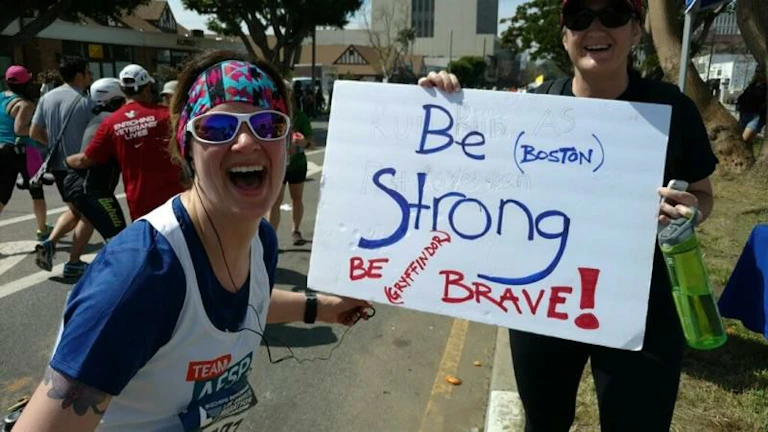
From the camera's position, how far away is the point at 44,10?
24281 millimetres

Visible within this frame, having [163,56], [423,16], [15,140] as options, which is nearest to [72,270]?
[15,140]

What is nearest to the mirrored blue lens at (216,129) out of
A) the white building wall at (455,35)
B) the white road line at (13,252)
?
the white road line at (13,252)

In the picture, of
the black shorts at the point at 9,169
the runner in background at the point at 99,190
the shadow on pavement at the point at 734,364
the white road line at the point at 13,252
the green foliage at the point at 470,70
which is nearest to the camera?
the shadow on pavement at the point at 734,364

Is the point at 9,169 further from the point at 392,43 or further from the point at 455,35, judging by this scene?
the point at 455,35

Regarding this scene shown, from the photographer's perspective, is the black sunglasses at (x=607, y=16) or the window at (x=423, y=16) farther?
the window at (x=423, y=16)

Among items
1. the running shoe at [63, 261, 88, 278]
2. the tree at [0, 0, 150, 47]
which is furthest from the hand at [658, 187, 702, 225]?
the tree at [0, 0, 150, 47]

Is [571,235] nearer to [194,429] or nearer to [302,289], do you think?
[194,429]

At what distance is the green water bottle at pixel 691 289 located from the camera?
1.64 m

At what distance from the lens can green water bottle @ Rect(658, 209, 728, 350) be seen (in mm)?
1636

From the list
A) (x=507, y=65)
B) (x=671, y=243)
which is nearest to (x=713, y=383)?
(x=671, y=243)

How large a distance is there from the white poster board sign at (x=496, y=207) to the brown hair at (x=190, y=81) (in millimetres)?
362

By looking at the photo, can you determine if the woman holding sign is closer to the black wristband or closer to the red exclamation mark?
the red exclamation mark

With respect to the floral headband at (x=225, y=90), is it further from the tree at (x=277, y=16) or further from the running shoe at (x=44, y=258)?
the tree at (x=277, y=16)

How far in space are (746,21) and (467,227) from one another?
938cm
